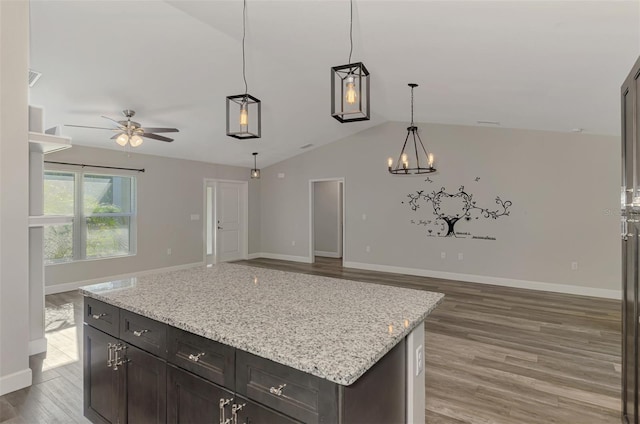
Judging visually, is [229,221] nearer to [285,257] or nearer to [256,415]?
[285,257]

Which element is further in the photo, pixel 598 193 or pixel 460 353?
pixel 598 193

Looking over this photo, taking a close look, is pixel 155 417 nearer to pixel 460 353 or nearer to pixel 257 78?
pixel 460 353

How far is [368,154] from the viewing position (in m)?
7.16

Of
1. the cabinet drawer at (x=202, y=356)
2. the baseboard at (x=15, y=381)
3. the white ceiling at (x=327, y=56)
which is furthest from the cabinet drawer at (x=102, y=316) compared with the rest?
the white ceiling at (x=327, y=56)

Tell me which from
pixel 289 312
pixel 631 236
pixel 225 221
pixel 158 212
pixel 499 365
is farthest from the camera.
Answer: pixel 225 221

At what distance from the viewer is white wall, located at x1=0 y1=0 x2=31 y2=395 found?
2.51 meters

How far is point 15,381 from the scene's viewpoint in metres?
2.56

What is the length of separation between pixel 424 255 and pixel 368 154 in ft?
7.80

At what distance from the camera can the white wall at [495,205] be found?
509 centimetres

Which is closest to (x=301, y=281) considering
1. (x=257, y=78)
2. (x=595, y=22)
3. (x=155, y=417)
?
(x=155, y=417)

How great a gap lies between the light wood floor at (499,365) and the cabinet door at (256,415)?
149 cm

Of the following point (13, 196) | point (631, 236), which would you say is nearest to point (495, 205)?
point (631, 236)

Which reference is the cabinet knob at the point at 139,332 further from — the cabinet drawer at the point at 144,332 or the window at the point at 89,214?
the window at the point at 89,214

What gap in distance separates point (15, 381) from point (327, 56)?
12.7 feet
